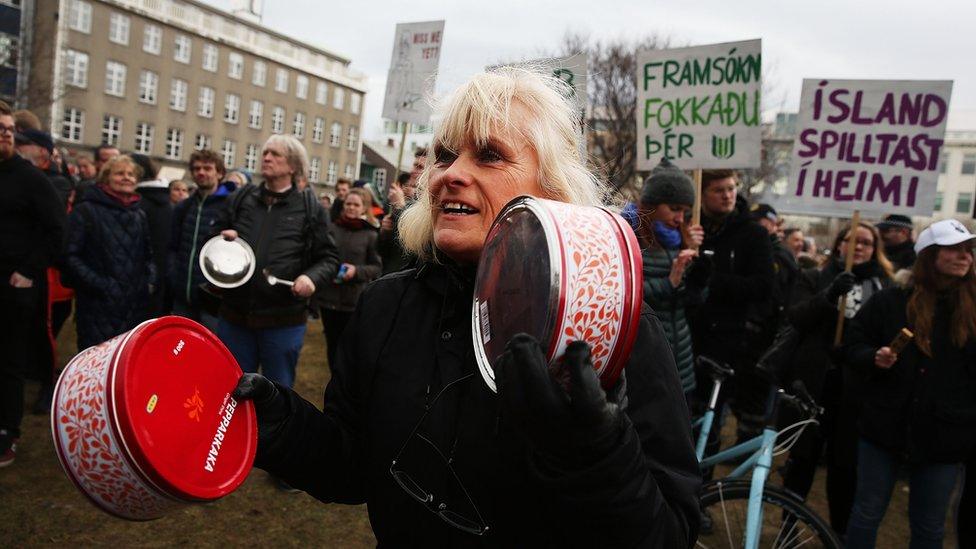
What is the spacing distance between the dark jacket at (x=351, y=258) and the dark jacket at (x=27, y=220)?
226 cm

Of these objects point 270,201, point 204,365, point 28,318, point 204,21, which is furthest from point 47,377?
point 204,21

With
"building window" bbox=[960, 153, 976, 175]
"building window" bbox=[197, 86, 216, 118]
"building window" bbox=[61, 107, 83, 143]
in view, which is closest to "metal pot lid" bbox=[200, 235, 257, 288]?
"building window" bbox=[61, 107, 83, 143]

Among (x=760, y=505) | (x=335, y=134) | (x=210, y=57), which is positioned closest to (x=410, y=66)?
(x=760, y=505)

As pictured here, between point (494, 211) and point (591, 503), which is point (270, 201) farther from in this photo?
point (591, 503)

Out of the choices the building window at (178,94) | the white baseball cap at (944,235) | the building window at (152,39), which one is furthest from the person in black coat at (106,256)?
the building window at (178,94)

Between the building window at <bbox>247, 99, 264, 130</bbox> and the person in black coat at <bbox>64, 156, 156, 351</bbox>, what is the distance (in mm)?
55567

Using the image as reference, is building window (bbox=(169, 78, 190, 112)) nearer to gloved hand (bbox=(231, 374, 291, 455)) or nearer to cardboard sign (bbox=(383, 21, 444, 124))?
cardboard sign (bbox=(383, 21, 444, 124))

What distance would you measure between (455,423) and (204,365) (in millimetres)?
572

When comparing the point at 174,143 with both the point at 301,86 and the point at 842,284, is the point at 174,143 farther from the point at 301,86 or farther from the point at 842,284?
the point at 842,284

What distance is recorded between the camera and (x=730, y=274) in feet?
16.3

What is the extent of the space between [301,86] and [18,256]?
60341 mm

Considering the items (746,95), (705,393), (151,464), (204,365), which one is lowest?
(705,393)

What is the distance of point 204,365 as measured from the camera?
149 cm

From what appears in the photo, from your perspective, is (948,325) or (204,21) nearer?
(948,325)
